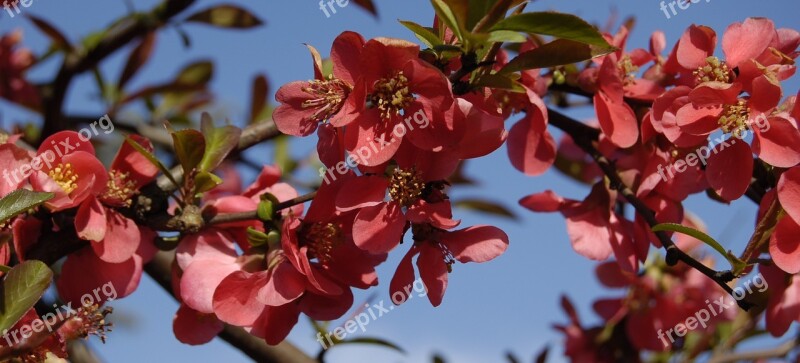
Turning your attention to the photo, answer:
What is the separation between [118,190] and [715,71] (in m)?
0.84

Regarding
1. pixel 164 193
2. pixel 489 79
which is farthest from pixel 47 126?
pixel 489 79

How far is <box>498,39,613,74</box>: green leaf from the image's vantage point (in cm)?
99

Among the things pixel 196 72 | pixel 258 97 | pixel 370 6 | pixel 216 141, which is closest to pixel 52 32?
pixel 196 72

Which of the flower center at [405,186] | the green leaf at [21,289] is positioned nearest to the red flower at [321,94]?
the flower center at [405,186]

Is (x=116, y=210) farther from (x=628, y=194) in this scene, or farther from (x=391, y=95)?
(x=628, y=194)

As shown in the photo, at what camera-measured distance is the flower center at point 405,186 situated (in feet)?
3.35

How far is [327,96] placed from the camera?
1.03 m

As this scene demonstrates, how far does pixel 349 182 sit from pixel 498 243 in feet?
0.67

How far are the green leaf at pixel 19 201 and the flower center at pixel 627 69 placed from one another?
83 centimetres

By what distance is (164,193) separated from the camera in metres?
1.21

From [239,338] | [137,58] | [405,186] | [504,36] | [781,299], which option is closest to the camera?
[504,36]

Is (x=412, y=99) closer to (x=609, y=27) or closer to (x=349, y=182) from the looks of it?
(x=349, y=182)

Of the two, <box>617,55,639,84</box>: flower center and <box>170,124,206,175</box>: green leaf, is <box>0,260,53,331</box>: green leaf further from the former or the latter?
<box>617,55,639,84</box>: flower center

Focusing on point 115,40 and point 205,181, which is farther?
point 115,40
